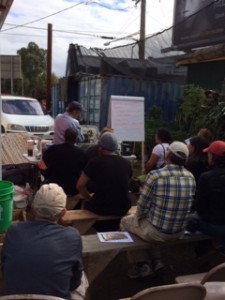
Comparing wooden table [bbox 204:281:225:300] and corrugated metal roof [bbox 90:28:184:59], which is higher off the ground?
corrugated metal roof [bbox 90:28:184:59]

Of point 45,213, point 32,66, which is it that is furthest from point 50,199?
point 32,66

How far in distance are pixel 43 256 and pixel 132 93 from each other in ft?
32.4

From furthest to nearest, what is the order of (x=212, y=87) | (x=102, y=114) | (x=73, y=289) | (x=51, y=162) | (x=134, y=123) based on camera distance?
(x=102, y=114)
(x=212, y=87)
(x=134, y=123)
(x=51, y=162)
(x=73, y=289)

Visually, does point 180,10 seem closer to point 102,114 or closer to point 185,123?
point 102,114

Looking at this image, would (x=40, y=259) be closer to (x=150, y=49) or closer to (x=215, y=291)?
(x=215, y=291)

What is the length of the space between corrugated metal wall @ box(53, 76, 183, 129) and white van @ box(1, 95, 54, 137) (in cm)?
161

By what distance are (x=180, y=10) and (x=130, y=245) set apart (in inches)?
480

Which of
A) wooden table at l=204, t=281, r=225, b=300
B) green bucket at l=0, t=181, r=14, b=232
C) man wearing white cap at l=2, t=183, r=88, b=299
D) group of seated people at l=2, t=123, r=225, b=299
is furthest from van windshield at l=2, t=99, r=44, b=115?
wooden table at l=204, t=281, r=225, b=300

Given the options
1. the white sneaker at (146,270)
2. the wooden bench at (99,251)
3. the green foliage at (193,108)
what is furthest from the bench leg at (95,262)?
the green foliage at (193,108)

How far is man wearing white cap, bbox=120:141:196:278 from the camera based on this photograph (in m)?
3.46

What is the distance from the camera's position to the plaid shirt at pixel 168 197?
3.46 meters

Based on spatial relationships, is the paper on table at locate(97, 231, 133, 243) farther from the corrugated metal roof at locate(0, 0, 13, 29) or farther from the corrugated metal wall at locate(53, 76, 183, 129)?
the corrugated metal wall at locate(53, 76, 183, 129)

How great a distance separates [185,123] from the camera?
31.3 ft

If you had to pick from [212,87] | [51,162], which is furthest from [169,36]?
[51,162]
